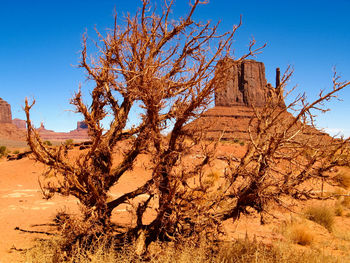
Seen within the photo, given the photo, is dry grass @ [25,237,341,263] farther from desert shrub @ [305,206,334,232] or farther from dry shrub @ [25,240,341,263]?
desert shrub @ [305,206,334,232]

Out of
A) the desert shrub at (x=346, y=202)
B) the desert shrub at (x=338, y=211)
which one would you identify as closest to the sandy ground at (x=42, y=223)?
the desert shrub at (x=338, y=211)

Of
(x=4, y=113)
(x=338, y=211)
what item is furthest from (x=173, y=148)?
(x=4, y=113)

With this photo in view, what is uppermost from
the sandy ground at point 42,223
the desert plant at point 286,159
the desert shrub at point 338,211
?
the desert plant at point 286,159

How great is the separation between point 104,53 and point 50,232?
4897 millimetres

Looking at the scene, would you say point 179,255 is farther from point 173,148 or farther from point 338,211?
point 338,211

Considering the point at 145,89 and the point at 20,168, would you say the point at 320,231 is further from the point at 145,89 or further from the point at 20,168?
the point at 20,168

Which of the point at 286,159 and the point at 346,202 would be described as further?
the point at 346,202

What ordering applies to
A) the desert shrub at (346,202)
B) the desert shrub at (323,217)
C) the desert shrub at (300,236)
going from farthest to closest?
the desert shrub at (346,202), the desert shrub at (323,217), the desert shrub at (300,236)

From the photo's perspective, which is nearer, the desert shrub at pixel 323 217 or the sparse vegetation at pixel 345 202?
the desert shrub at pixel 323 217

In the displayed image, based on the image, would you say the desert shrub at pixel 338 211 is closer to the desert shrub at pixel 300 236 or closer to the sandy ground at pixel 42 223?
the sandy ground at pixel 42 223

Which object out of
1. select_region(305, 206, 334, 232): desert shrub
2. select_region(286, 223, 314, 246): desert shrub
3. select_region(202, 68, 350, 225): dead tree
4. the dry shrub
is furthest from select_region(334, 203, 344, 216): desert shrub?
select_region(202, 68, 350, 225): dead tree

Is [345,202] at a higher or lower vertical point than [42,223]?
higher

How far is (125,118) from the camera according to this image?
20.5ft

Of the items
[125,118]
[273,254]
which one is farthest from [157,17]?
[273,254]
